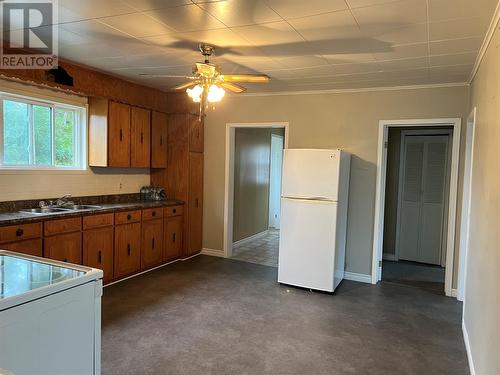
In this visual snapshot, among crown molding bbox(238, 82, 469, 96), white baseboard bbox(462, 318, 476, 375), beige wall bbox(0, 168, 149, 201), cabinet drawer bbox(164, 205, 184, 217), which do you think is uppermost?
crown molding bbox(238, 82, 469, 96)

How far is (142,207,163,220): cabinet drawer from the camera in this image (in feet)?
15.4

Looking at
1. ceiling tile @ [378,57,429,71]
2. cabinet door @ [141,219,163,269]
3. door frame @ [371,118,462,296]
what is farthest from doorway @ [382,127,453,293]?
cabinet door @ [141,219,163,269]

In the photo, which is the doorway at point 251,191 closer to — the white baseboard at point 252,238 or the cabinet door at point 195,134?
the white baseboard at point 252,238

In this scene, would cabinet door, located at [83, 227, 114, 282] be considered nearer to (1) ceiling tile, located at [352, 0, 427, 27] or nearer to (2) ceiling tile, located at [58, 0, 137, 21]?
(2) ceiling tile, located at [58, 0, 137, 21]

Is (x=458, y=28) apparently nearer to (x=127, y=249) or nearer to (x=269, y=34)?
(x=269, y=34)

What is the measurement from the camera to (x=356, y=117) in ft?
15.6

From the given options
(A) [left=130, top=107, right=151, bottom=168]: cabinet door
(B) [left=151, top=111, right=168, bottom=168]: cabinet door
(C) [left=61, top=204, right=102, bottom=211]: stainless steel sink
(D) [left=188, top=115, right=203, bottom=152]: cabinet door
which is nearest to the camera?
(C) [left=61, top=204, right=102, bottom=211]: stainless steel sink

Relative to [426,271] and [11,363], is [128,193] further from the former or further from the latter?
[426,271]

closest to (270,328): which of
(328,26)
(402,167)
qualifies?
(328,26)

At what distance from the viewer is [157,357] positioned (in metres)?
2.77

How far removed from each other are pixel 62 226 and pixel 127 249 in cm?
97

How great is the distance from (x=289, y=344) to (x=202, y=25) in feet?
8.52

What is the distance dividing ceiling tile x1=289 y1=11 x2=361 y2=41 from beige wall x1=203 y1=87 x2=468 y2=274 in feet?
6.23

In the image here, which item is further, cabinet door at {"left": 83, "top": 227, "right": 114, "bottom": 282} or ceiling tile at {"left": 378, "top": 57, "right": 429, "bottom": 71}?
cabinet door at {"left": 83, "top": 227, "right": 114, "bottom": 282}
